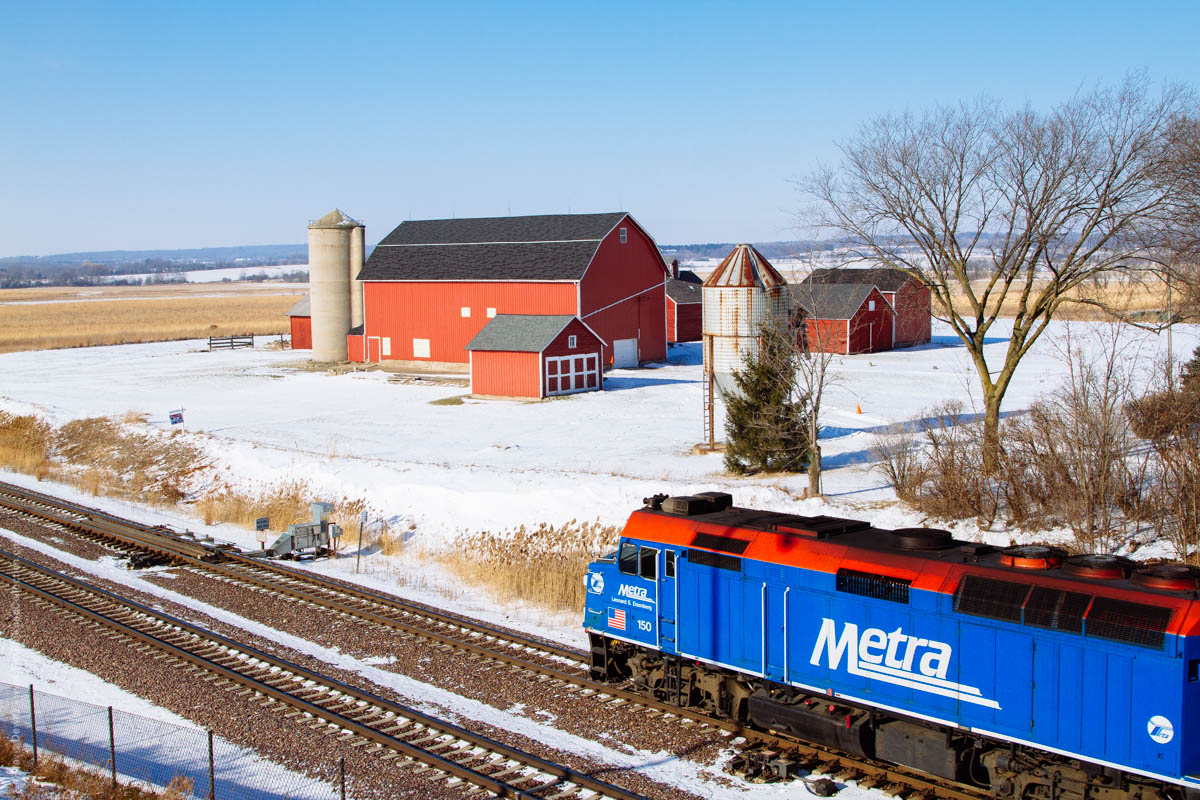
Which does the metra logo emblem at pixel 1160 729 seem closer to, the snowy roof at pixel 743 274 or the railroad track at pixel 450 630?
the railroad track at pixel 450 630

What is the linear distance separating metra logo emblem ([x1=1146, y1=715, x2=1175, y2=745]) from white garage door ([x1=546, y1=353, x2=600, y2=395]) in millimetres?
43721

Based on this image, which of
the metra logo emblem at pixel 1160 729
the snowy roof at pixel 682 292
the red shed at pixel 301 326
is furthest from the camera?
the red shed at pixel 301 326

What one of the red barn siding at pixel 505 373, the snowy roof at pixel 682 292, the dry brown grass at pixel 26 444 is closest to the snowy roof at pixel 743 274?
the red barn siding at pixel 505 373

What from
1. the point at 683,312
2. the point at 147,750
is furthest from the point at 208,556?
the point at 683,312

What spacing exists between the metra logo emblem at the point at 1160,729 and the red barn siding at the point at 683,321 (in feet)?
221

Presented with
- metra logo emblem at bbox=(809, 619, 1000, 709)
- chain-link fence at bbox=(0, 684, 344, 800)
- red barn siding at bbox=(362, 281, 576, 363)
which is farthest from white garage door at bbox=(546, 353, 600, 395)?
metra logo emblem at bbox=(809, 619, 1000, 709)

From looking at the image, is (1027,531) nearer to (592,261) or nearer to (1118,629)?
(1118,629)

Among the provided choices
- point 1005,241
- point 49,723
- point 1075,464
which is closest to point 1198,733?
point 1075,464

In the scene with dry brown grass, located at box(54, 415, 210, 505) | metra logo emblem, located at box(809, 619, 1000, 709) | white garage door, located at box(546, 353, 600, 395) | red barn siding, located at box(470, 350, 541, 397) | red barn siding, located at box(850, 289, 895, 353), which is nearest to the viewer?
metra logo emblem, located at box(809, 619, 1000, 709)

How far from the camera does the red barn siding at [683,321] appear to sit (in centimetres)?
7750

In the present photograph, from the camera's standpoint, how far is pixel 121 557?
88.0ft

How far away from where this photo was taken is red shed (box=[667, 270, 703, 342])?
77.6 meters

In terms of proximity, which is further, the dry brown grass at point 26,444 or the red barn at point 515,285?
the red barn at point 515,285

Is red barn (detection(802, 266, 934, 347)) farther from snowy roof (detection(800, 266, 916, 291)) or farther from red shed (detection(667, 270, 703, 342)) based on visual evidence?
red shed (detection(667, 270, 703, 342))
